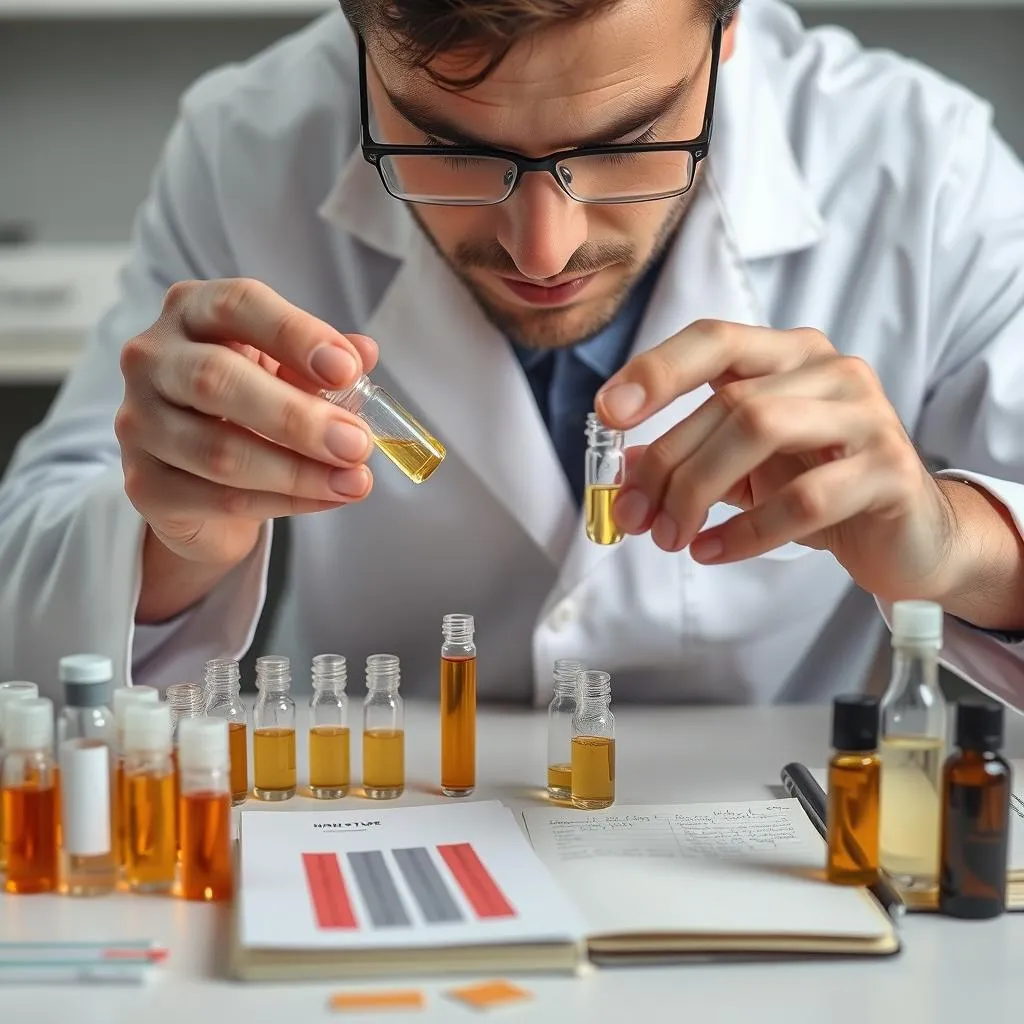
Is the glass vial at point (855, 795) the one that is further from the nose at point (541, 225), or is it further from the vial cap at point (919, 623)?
the nose at point (541, 225)

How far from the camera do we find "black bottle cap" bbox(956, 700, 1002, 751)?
3.47 ft

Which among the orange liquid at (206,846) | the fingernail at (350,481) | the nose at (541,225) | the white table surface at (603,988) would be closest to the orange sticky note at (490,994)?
the white table surface at (603,988)

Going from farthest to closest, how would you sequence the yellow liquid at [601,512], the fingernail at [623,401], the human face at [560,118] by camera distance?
the yellow liquid at [601,512], the human face at [560,118], the fingernail at [623,401]

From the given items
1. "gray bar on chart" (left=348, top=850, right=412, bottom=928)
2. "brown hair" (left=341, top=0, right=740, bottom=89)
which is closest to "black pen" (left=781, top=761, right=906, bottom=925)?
"gray bar on chart" (left=348, top=850, right=412, bottom=928)

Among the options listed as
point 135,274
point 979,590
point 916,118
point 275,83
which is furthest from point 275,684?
point 916,118

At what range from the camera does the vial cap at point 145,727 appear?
1119mm

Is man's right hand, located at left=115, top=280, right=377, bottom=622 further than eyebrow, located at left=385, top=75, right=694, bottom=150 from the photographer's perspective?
No

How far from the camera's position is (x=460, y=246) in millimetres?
1544

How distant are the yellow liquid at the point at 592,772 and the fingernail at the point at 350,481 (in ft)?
0.99

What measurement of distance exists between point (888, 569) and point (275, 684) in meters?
0.58

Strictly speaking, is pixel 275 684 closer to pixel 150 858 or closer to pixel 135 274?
pixel 150 858

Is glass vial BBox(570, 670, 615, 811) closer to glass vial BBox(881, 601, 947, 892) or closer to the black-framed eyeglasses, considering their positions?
glass vial BBox(881, 601, 947, 892)

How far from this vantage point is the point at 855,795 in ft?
3.70

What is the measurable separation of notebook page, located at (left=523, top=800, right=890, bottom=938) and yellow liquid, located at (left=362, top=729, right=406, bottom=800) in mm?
132
